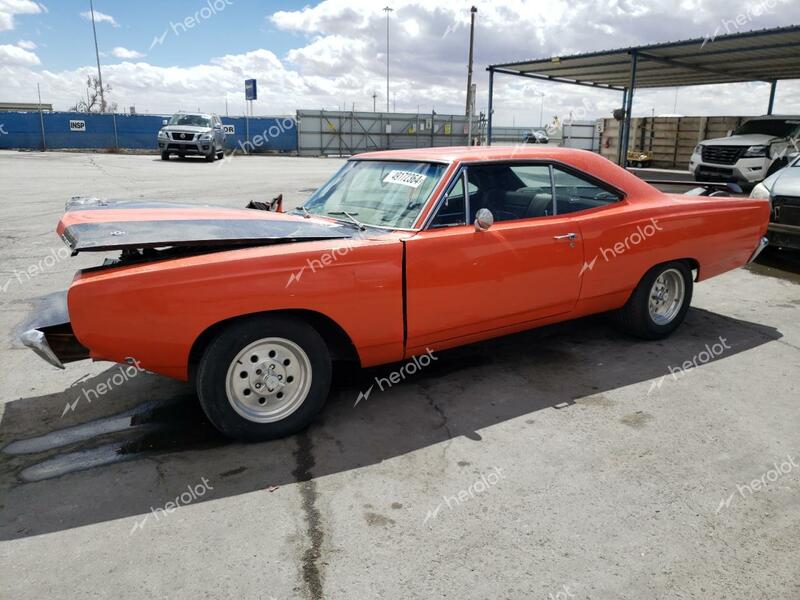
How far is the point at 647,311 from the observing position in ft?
15.8

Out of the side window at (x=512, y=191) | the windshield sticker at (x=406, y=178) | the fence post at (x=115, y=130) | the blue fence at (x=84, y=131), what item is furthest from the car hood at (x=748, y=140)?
the fence post at (x=115, y=130)

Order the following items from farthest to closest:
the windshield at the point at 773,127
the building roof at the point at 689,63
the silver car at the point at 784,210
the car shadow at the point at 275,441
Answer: the windshield at the point at 773,127, the building roof at the point at 689,63, the silver car at the point at 784,210, the car shadow at the point at 275,441

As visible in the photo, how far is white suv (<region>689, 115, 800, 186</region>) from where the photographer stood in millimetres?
14969

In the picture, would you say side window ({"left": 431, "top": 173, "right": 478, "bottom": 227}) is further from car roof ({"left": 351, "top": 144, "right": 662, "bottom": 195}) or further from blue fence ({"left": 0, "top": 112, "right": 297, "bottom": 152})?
blue fence ({"left": 0, "top": 112, "right": 297, "bottom": 152})

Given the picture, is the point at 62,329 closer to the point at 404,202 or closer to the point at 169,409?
the point at 169,409

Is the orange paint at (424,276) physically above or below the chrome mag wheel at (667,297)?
above

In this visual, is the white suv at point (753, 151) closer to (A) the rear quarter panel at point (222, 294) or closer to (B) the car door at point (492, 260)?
(B) the car door at point (492, 260)

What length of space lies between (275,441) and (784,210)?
698 centimetres

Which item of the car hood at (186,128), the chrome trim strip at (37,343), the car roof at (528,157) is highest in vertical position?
the car hood at (186,128)

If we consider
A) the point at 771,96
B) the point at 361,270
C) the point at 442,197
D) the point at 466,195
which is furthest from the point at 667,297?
the point at 771,96

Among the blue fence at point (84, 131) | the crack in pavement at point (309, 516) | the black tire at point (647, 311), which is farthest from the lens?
the blue fence at point (84, 131)

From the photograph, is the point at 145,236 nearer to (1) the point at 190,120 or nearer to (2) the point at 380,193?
(2) the point at 380,193

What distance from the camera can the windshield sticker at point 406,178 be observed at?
392 cm

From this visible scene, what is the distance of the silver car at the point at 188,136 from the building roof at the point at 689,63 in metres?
12.0
